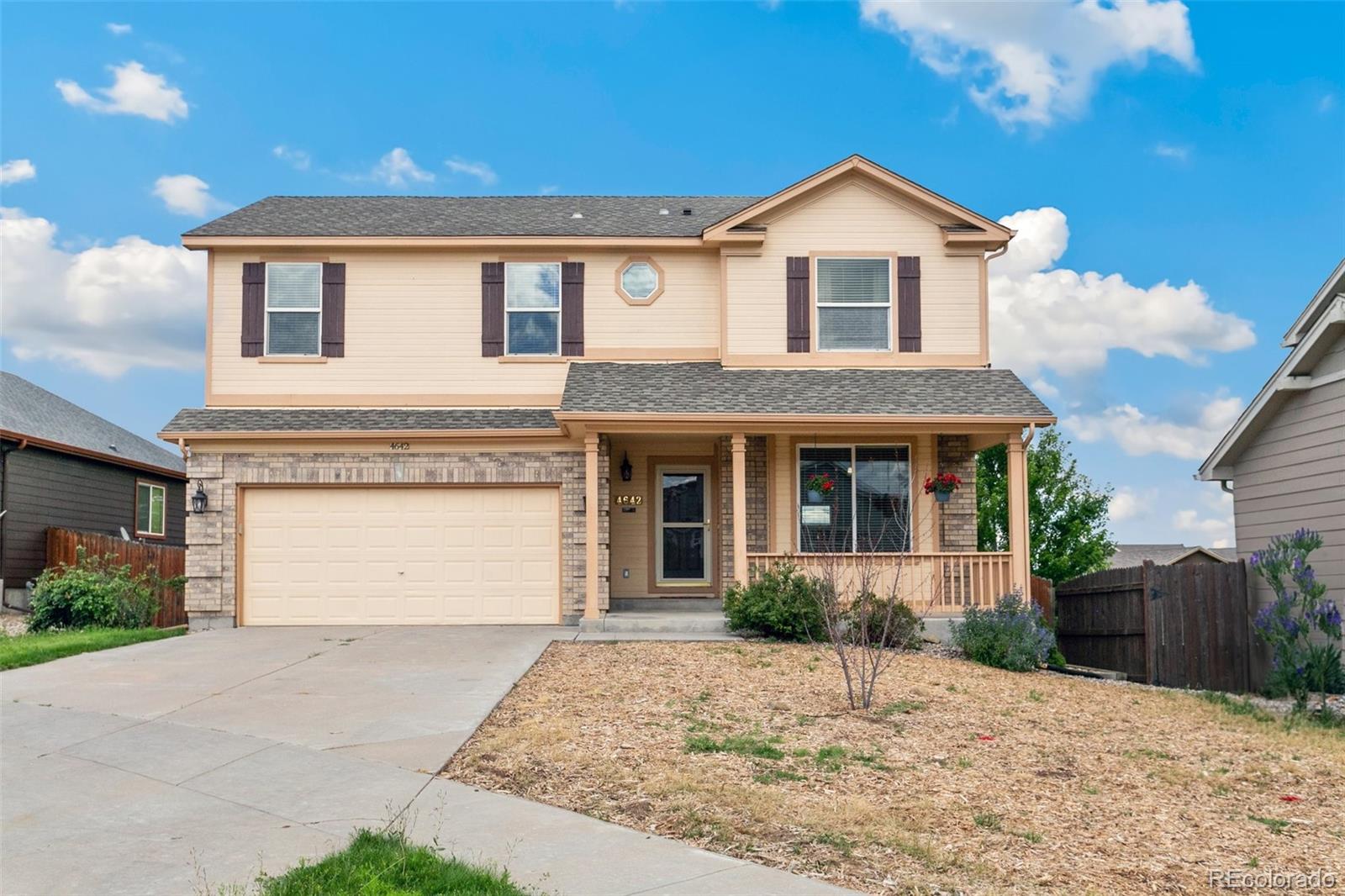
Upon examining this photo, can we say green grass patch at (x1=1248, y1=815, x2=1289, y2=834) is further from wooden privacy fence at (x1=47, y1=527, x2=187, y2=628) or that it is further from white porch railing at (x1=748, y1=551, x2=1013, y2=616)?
wooden privacy fence at (x1=47, y1=527, x2=187, y2=628)

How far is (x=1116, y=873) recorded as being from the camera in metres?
5.74

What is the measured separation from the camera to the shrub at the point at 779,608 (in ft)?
44.5

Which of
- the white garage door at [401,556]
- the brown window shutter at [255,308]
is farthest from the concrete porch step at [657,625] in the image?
the brown window shutter at [255,308]

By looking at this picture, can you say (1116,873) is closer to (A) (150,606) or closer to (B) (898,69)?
(B) (898,69)

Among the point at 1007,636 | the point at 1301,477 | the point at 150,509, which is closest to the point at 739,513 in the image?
the point at 1007,636

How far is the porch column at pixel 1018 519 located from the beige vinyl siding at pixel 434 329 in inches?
179

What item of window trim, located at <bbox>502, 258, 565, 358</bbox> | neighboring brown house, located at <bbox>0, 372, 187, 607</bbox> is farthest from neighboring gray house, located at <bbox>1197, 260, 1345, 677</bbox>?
neighboring brown house, located at <bbox>0, 372, 187, 607</bbox>

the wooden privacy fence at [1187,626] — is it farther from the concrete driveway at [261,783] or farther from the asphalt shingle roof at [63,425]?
the asphalt shingle roof at [63,425]

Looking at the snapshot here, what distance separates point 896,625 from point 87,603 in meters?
11.1

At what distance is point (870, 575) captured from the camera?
1188cm

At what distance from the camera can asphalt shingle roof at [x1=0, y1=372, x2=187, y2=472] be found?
71.4 feet

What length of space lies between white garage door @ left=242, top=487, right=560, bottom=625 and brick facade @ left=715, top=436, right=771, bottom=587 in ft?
7.87

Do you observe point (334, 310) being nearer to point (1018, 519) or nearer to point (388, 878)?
point (1018, 519)

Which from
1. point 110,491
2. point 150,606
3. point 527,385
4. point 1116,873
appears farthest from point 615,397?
point 110,491
